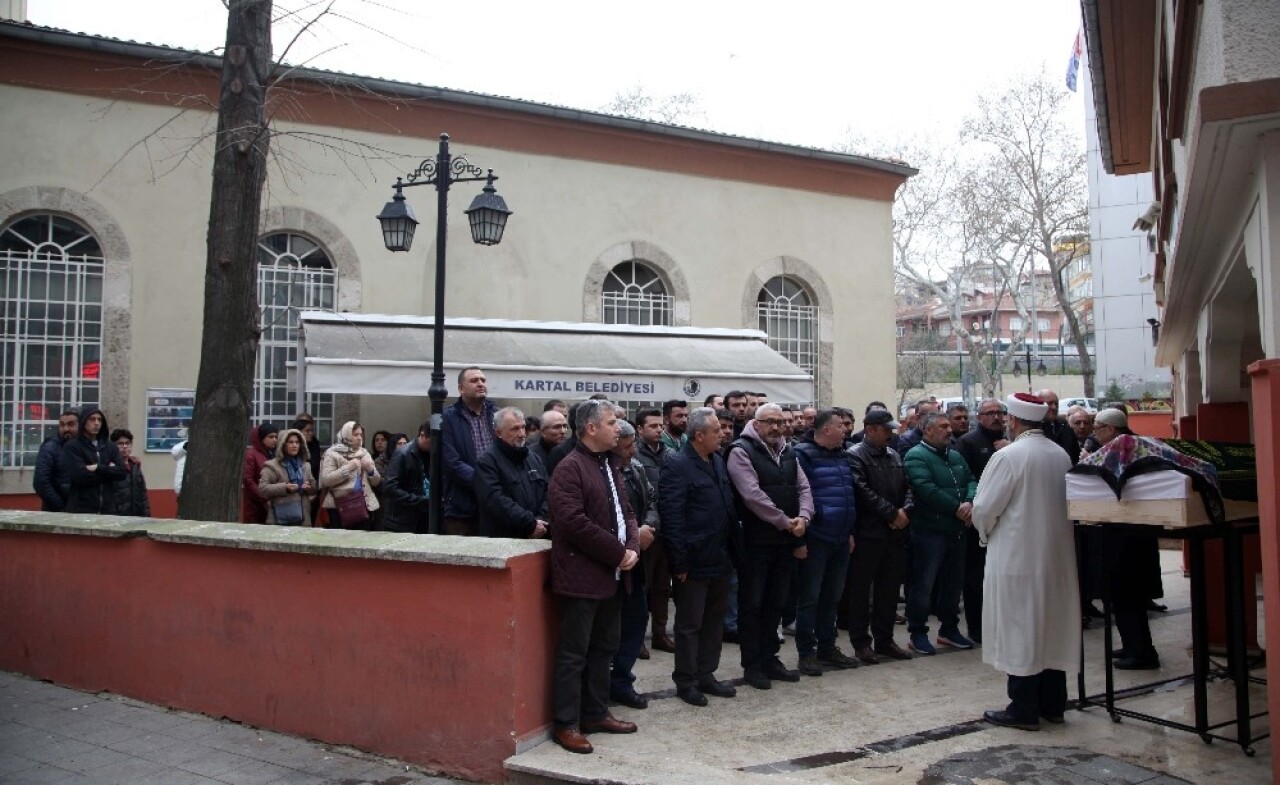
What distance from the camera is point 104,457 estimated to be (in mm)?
10148

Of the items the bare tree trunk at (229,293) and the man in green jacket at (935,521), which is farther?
the bare tree trunk at (229,293)

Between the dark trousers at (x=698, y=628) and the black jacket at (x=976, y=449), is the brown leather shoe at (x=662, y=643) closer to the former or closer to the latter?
the dark trousers at (x=698, y=628)

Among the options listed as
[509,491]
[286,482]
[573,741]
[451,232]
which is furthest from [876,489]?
[451,232]

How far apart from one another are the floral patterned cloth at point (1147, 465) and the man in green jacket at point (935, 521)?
2.13 m

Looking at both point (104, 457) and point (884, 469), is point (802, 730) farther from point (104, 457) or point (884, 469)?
point (104, 457)

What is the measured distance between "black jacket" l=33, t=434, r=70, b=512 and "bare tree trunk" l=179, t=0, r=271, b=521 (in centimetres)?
176

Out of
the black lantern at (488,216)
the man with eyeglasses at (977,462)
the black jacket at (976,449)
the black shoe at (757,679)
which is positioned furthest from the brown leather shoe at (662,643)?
the black lantern at (488,216)

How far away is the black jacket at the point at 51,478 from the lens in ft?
32.0

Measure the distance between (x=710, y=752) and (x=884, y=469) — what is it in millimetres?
3129

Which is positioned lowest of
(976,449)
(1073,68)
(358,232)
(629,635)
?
(629,635)

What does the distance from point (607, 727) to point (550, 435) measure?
222 centimetres

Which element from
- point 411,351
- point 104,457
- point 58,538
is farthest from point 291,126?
point 58,538

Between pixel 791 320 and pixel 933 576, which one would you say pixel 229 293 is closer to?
pixel 933 576

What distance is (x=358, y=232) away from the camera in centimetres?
1490
